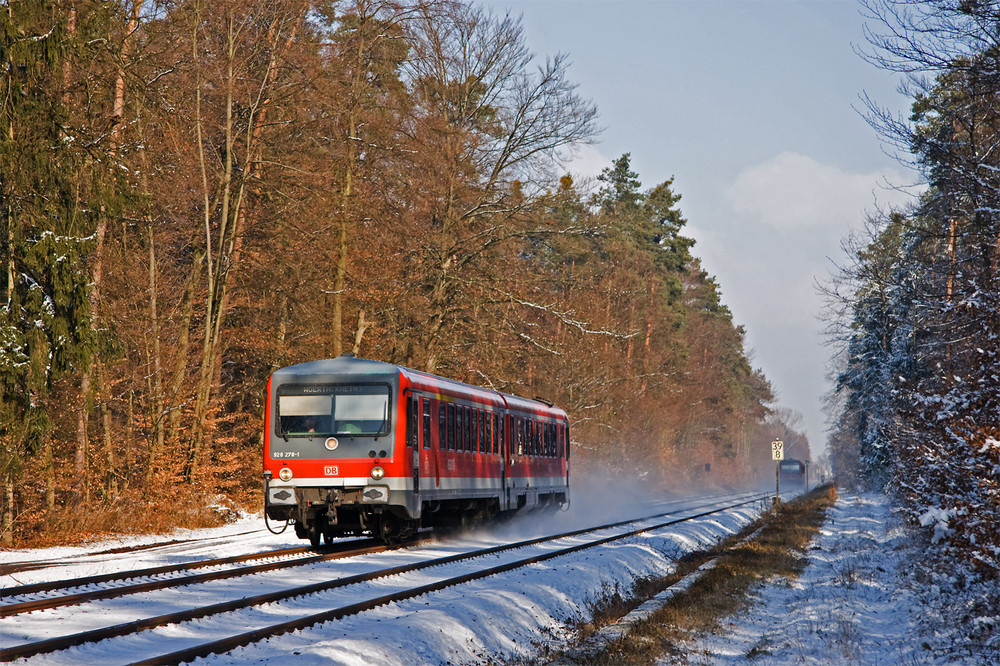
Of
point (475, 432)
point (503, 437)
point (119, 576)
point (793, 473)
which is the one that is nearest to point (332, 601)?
point (119, 576)

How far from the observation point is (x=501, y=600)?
12.4m

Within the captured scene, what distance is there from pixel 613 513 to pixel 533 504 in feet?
37.7

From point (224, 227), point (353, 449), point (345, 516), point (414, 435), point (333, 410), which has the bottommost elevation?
point (345, 516)

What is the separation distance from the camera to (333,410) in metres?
18.8

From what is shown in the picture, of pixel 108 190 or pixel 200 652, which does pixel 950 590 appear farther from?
pixel 108 190

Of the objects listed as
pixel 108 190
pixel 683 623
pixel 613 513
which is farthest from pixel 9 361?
pixel 613 513

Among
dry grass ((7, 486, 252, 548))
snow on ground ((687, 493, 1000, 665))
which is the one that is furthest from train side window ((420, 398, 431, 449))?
snow on ground ((687, 493, 1000, 665))

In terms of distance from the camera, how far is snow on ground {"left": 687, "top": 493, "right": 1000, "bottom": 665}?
10664mm

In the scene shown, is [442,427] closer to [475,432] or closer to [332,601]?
[475,432]

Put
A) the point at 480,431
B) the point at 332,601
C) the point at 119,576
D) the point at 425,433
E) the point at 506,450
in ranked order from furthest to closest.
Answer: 1. the point at 506,450
2. the point at 480,431
3. the point at 425,433
4. the point at 119,576
5. the point at 332,601

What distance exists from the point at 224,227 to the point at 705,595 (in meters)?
17.3

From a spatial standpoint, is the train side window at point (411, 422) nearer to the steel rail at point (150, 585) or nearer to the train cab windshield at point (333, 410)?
the train cab windshield at point (333, 410)

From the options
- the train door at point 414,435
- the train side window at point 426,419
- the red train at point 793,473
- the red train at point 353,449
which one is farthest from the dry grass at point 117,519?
the red train at point 793,473

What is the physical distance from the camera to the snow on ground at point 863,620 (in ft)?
35.0
